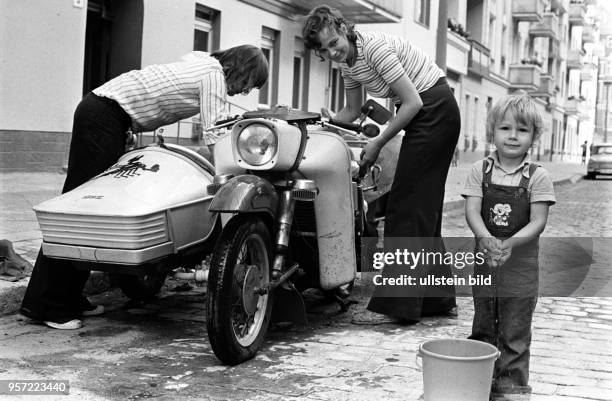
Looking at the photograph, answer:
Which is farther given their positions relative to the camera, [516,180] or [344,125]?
[344,125]

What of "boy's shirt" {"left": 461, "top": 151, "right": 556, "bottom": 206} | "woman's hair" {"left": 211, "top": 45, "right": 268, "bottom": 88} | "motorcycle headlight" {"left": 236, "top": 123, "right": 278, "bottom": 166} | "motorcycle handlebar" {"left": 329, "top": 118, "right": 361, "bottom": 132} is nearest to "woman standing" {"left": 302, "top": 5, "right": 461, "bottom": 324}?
"motorcycle handlebar" {"left": 329, "top": 118, "right": 361, "bottom": 132}

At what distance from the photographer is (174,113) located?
4.45 meters

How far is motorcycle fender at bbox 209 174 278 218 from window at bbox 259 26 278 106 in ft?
45.6

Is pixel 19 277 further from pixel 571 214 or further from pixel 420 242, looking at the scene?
pixel 571 214

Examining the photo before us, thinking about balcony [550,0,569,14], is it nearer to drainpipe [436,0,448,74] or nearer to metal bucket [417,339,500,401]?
drainpipe [436,0,448,74]

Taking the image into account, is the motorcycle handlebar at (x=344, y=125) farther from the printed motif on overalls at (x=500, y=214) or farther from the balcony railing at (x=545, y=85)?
the balcony railing at (x=545, y=85)

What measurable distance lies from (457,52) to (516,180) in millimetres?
25628

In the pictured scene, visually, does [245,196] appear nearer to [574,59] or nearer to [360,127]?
[360,127]

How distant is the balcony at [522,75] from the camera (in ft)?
131

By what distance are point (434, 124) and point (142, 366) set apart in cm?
211

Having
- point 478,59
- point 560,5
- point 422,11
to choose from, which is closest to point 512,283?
point 422,11

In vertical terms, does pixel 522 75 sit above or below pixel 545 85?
below

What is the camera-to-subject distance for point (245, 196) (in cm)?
366

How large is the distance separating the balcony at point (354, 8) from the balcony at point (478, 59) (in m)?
9.10
